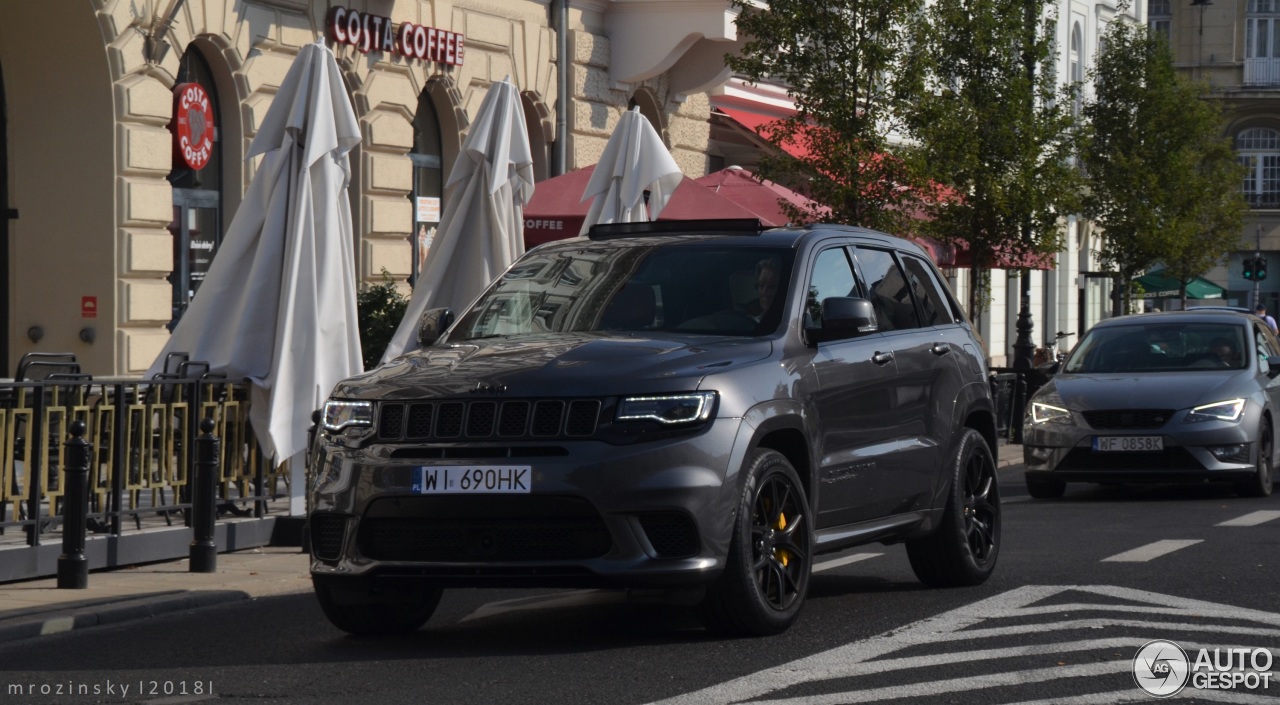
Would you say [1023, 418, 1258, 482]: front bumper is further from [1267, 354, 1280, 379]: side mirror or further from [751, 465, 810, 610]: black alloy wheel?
[751, 465, 810, 610]: black alloy wheel

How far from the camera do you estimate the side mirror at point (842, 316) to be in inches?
342

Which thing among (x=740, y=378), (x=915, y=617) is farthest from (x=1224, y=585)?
(x=740, y=378)

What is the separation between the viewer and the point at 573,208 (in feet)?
65.2

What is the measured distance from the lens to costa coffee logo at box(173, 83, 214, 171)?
1931cm

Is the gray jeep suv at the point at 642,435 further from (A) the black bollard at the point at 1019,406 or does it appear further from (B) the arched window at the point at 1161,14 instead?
(B) the arched window at the point at 1161,14

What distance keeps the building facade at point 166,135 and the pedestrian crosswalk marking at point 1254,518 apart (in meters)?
8.23

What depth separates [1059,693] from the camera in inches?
274

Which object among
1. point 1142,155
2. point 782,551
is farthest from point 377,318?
point 1142,155

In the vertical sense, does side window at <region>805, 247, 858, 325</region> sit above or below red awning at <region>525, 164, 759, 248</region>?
below

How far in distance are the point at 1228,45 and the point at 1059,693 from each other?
78.1 m

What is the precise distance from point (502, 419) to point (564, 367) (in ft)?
1.05

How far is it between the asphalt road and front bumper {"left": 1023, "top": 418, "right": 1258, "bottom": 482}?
5.37m

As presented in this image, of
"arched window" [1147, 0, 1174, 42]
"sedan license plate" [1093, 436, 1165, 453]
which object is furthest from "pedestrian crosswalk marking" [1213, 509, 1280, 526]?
"arched window" [1147, 0, 1174, 42]

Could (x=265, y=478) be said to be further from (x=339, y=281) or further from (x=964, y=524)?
(x=964, y=524)
